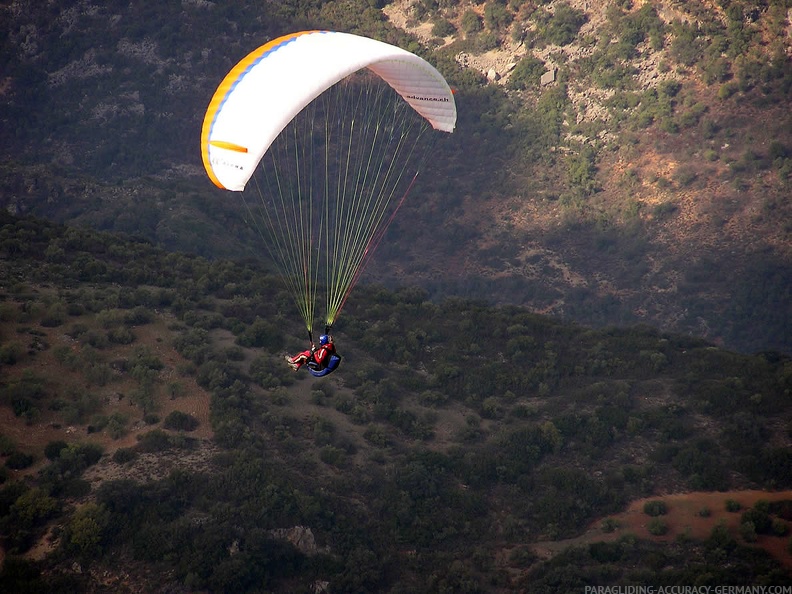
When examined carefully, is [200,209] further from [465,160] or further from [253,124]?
[253,124]

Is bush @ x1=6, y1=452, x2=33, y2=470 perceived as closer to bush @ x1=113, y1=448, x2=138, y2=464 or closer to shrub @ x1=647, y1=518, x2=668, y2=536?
bush @ x1=113, y1=448, x2=138, y2=464

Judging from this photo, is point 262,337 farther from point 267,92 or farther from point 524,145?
point 524,145

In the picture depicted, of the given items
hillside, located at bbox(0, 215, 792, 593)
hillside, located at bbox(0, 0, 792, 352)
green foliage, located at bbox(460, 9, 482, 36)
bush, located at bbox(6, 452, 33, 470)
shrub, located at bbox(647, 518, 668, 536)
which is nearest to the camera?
hillside, located at bbox(0, 215, 792, 593)

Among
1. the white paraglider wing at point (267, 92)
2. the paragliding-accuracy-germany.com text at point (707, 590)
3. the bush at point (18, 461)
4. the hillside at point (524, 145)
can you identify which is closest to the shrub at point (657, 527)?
the paragliding-accuracy-germany.com text at point (707, 590)

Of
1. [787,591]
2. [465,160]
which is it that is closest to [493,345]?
[787,591]

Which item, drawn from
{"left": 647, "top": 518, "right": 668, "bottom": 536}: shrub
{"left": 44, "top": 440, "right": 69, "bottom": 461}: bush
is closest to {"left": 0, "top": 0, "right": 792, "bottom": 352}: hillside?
{"left": 44, "top": 440, "right": 69, "bottom": 461}: bush

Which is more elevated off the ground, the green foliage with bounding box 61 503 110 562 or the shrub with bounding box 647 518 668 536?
the green foliage with bounding box 61 503 110 562

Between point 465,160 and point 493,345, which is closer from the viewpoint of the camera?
point 493,345
